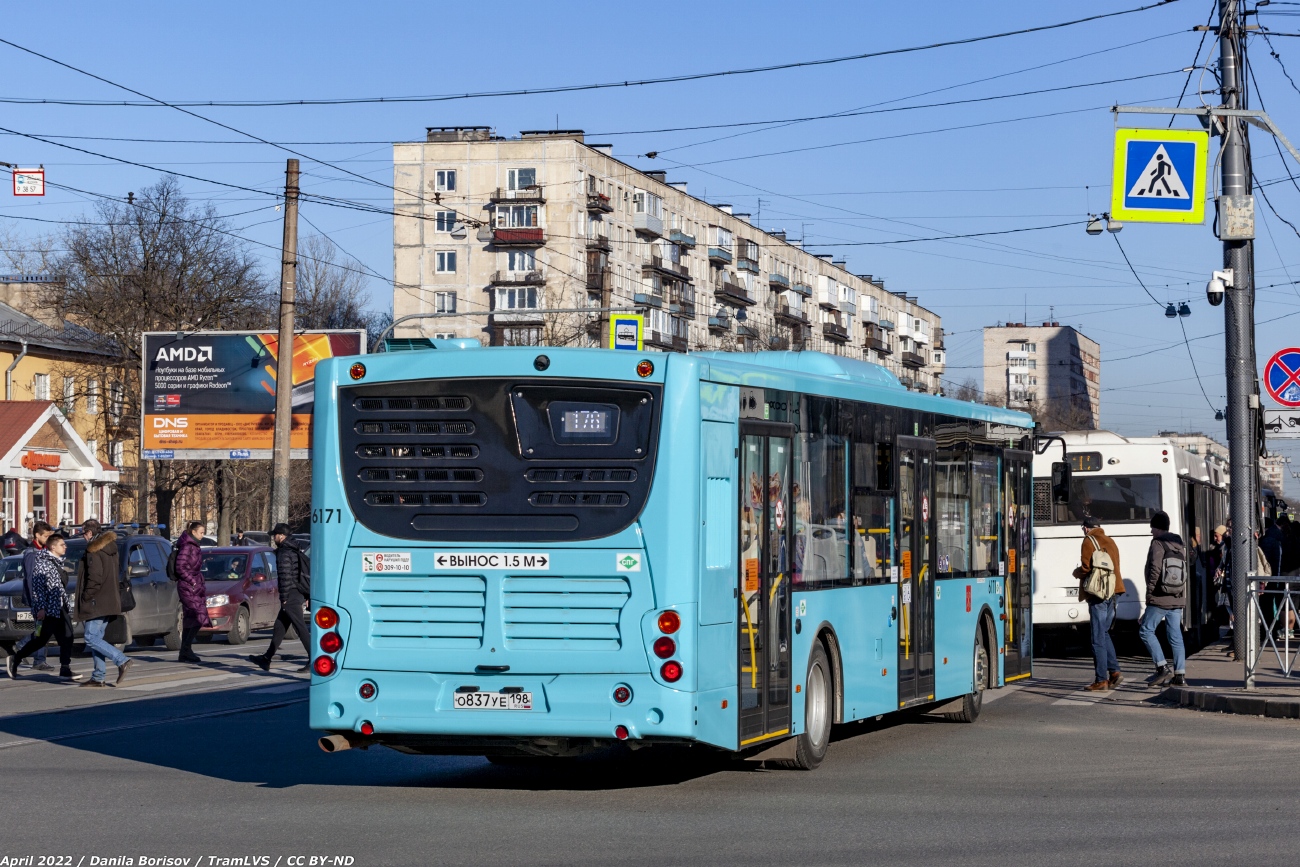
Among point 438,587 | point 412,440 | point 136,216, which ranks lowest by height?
point 438,587

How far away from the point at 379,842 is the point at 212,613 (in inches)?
821

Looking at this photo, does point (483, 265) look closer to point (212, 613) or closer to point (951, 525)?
point (212, 613)

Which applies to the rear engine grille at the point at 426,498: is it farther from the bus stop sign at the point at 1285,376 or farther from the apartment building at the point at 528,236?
the apartment building at the point at 528,236

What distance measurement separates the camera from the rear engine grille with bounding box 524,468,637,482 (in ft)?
34.4

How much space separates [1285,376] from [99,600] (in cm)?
1377

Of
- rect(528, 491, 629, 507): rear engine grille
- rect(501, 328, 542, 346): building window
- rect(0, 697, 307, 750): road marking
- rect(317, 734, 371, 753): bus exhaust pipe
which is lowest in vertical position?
rect(0, 697, 307, 750): road marking

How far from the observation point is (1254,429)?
23.0m

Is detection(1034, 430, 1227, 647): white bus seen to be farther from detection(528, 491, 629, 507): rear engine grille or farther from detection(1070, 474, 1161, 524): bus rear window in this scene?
detection(528, 491, 629, 507): rear engine grille

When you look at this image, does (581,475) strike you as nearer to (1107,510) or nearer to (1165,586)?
(1165,586)

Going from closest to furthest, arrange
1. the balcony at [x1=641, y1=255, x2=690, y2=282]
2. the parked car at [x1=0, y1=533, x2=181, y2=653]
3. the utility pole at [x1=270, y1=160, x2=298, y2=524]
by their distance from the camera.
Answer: the parked car at [x1=0, y1=533, x2=181, y2=653]
the utility pole at [x1=270, y1=160, x2=298, y2=524]
the balcony at [x1=641, y1=255, x2=690, y2=282]

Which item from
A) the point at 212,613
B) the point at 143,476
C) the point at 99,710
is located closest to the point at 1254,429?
the point at 99,710

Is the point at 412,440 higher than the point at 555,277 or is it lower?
lower

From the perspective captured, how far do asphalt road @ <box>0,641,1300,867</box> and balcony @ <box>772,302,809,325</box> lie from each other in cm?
9991

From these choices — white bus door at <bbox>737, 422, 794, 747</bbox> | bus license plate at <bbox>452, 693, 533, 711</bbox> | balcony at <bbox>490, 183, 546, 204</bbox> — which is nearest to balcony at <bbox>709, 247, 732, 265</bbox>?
balcony at <bbox>490, 183, 546, 204</bbox>
